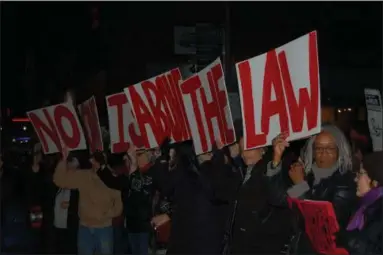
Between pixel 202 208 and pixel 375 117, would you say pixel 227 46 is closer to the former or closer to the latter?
pixel 375 117

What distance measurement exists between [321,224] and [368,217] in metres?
0.28

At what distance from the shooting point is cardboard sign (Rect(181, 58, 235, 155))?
4.38 meters

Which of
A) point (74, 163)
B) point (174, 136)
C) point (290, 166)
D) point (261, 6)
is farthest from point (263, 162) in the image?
point (261, 6)

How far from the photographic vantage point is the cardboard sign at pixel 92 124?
18.6 feet

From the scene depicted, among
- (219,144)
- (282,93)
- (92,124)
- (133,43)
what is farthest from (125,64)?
(282,93)

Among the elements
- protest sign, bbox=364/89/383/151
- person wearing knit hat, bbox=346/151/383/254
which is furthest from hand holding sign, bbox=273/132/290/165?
protest sign, bbox=364/89/383/151

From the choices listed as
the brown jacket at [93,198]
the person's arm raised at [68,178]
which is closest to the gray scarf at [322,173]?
the brown jacket at [93,198]

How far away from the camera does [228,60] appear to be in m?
5.91

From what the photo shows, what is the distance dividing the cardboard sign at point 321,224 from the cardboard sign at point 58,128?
2.76 meters

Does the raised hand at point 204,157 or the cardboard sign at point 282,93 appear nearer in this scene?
the cardboard sign at point 282,93

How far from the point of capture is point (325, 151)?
358 centimetres

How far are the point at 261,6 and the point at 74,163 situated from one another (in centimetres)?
329

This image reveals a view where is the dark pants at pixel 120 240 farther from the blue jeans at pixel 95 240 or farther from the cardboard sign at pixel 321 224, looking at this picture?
the cardboard sign at pixel 321 224

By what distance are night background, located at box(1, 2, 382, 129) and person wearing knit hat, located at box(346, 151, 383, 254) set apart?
154 inches
